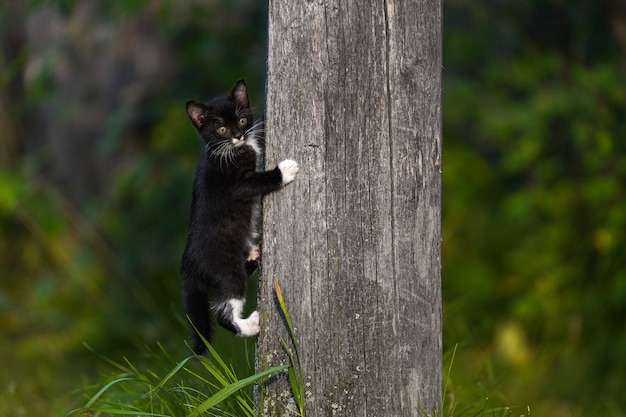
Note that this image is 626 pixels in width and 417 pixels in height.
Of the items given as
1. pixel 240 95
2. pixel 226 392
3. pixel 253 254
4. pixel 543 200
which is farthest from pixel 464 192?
pixel 226 392

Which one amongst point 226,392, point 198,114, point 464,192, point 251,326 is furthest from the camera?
point 464,192

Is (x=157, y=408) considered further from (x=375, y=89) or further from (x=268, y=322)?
(x=375, y=89)

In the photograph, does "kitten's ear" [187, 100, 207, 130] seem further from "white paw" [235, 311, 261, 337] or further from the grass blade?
the grass blade

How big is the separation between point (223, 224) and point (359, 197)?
2.40 feet

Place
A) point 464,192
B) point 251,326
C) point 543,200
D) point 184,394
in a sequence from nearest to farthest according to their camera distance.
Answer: point 251,326 → point 184,394 → point 543,200 → point 464,192

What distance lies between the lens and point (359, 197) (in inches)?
119

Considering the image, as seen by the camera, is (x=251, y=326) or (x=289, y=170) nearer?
(x=289, y=170)

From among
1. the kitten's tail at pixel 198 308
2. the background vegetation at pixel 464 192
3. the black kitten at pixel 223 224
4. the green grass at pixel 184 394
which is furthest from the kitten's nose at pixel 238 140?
the background vegetation at pixel 464 192

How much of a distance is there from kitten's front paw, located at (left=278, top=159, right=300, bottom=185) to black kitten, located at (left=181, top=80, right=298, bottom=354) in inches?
11.0

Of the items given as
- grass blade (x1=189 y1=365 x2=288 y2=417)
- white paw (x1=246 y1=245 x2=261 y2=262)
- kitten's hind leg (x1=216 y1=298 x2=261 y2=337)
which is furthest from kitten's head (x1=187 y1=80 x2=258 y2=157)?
grass blade (x1=189 y1=365 x2=288 y2=417)

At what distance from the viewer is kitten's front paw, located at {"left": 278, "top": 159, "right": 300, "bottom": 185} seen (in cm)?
307

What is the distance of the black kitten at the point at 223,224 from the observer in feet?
11.4

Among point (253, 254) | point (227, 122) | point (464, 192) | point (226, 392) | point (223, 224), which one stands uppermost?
point (227, 122)

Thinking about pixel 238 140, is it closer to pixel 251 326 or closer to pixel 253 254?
pixel 253 254
